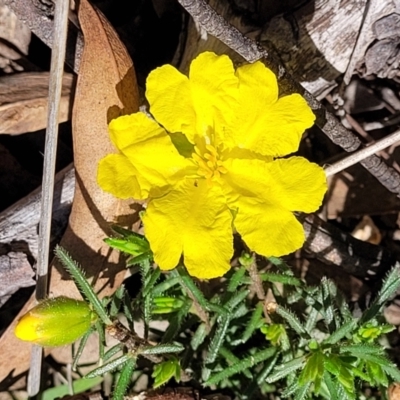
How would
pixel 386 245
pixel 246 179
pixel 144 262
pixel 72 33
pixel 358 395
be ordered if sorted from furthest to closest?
pixel 386 245 → pixel 358 395 → pixel 72 33 → pixel 144 262 → pixel 246 179

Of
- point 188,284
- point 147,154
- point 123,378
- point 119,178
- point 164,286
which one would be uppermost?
point 147,154

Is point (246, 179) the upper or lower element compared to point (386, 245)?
upper

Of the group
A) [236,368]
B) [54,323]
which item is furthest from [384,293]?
[54,323]

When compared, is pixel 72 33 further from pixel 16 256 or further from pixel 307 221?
pixel 307 221

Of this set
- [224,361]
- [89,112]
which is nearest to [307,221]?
[224,361]

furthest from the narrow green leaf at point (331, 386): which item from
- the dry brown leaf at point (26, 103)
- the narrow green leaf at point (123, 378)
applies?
the dry brown leaf at point (26, 103)

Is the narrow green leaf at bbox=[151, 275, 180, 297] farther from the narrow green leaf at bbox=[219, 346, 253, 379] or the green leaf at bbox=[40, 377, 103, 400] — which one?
the green leaf at bbox=[40, 377, 103, 400]

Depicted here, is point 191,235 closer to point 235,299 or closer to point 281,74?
point 235,299
